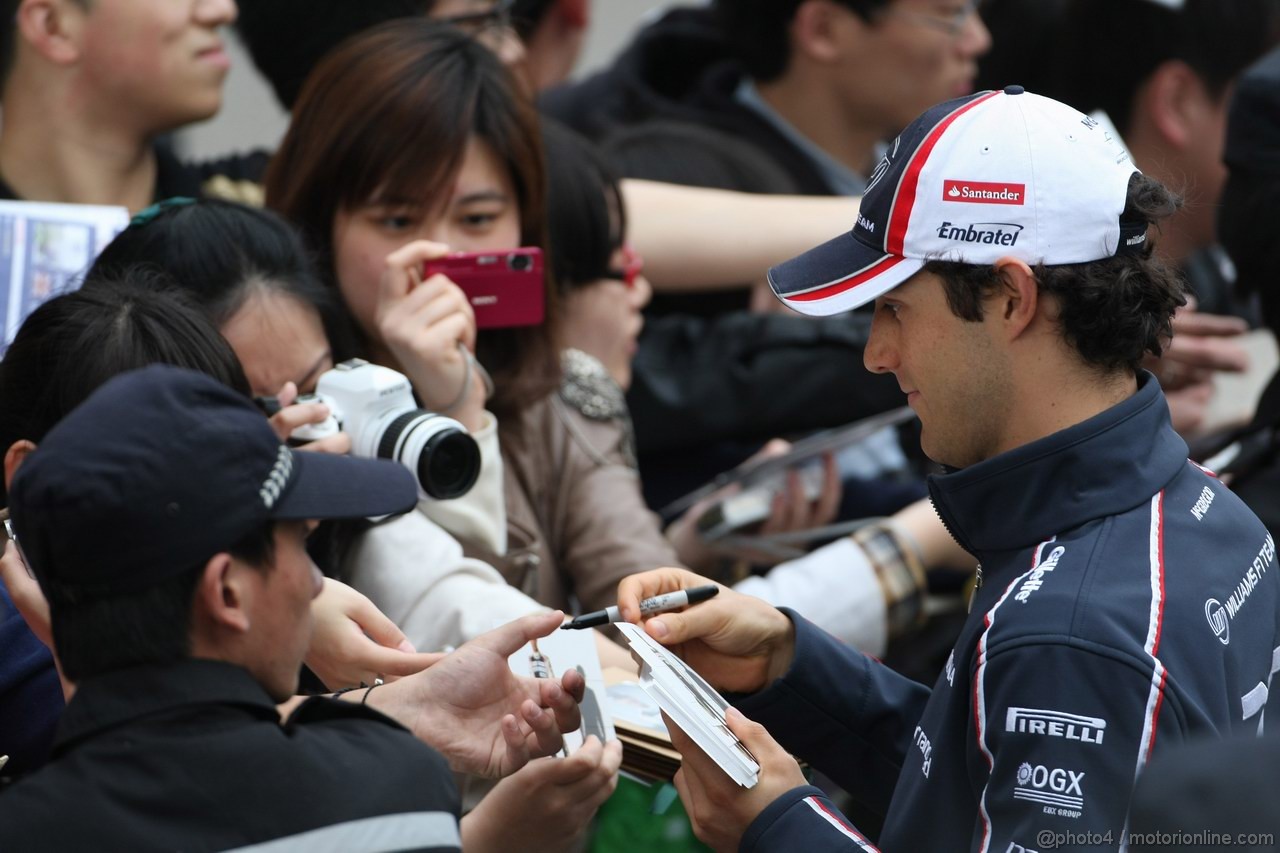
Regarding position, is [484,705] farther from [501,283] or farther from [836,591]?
[836,591]

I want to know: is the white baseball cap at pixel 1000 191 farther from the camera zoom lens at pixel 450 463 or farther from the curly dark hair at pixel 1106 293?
the camera zoom lens at pixel 450 463

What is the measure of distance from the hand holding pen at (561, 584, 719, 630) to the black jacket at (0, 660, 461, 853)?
46 centimetres

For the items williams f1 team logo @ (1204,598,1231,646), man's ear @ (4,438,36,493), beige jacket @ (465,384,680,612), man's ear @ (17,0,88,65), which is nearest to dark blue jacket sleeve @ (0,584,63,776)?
man's ear @ (4,438,36,493)

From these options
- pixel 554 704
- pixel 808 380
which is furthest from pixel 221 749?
pixel 808 380

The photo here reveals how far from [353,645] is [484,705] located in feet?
0.66

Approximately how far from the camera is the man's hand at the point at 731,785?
1880 millimetres

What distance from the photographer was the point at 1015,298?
6.09 feet

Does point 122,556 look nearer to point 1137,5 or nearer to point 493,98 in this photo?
point 493,98

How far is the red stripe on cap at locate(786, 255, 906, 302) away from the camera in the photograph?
1.93 metres

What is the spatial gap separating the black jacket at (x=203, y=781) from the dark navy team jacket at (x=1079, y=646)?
510 mm

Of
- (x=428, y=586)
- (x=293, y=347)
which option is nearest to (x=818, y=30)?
(x=293, y=347)

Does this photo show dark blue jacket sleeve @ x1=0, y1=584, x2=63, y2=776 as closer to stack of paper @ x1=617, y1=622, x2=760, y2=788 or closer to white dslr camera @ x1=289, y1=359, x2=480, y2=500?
white dslr camera @ x1=289, y1=359, x2=480, y2=500

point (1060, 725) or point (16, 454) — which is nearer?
point (1060, 725)

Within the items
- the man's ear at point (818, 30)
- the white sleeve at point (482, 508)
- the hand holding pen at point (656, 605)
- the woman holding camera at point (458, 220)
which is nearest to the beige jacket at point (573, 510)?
the woman holding camera at point (458, 220)
